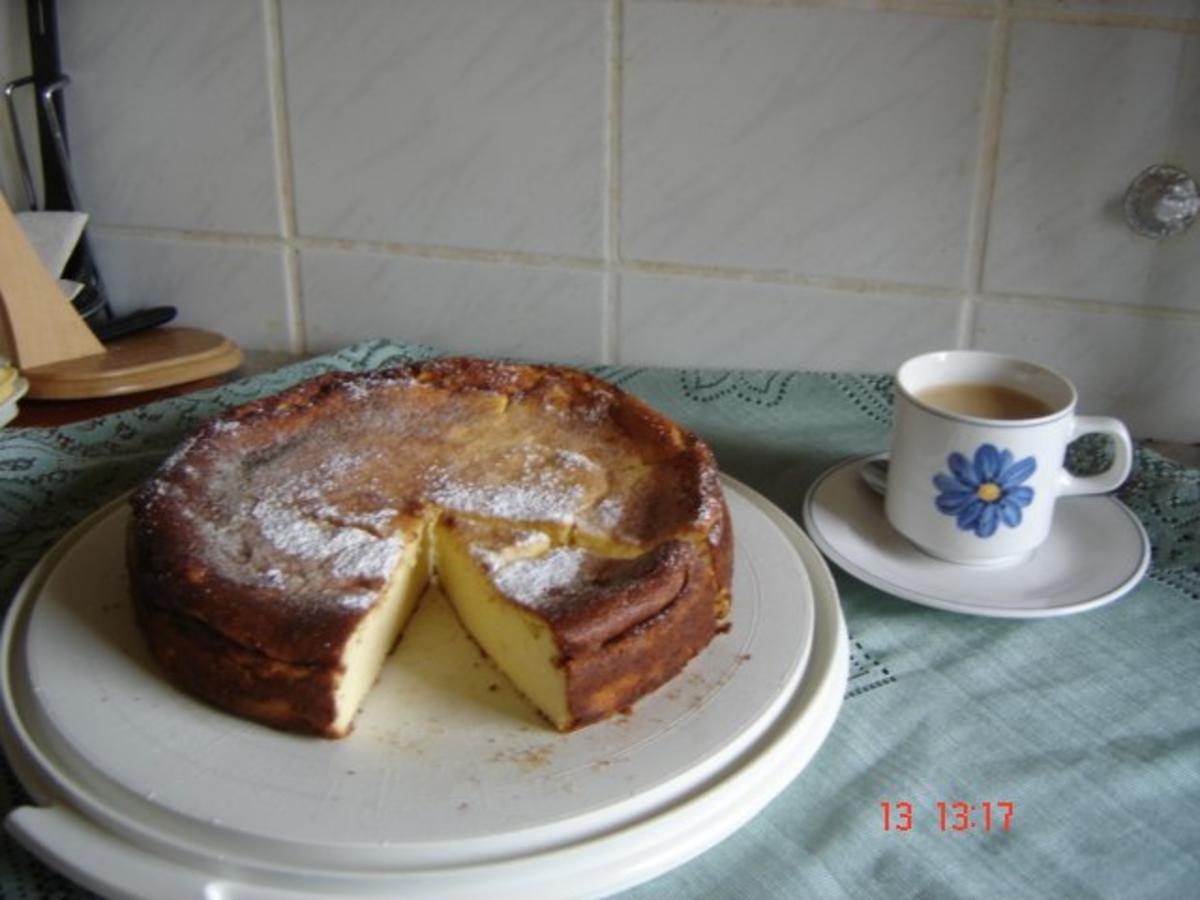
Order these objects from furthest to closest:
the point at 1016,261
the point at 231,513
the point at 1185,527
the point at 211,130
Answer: the point at 211,130 → the point at 1016,261 → the point at 1185,527 → the point at 231,513

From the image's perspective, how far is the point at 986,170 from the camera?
117cm

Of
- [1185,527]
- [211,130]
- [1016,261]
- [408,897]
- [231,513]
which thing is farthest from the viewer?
[211,130]

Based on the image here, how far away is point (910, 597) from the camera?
91 centimetres

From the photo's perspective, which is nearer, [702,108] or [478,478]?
[478,478]

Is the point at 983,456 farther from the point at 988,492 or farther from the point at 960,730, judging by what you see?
the point at 960,730

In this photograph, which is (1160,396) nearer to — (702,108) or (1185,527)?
(1185,527)

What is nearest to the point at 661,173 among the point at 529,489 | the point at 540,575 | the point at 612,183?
the point at 612,183

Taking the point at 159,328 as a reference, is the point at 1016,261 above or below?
above

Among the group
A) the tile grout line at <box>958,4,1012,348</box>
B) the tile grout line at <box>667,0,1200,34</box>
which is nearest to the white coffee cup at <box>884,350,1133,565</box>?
the tile grout line at <box>958,4,1012,348</box>

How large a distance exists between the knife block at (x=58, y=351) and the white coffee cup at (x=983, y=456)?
2.42ft

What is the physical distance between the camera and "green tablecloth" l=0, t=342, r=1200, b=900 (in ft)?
2.29

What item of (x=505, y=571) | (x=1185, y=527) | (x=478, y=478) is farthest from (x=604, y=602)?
(x=1185, y=527)

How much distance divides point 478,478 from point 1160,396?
707 millimetres
